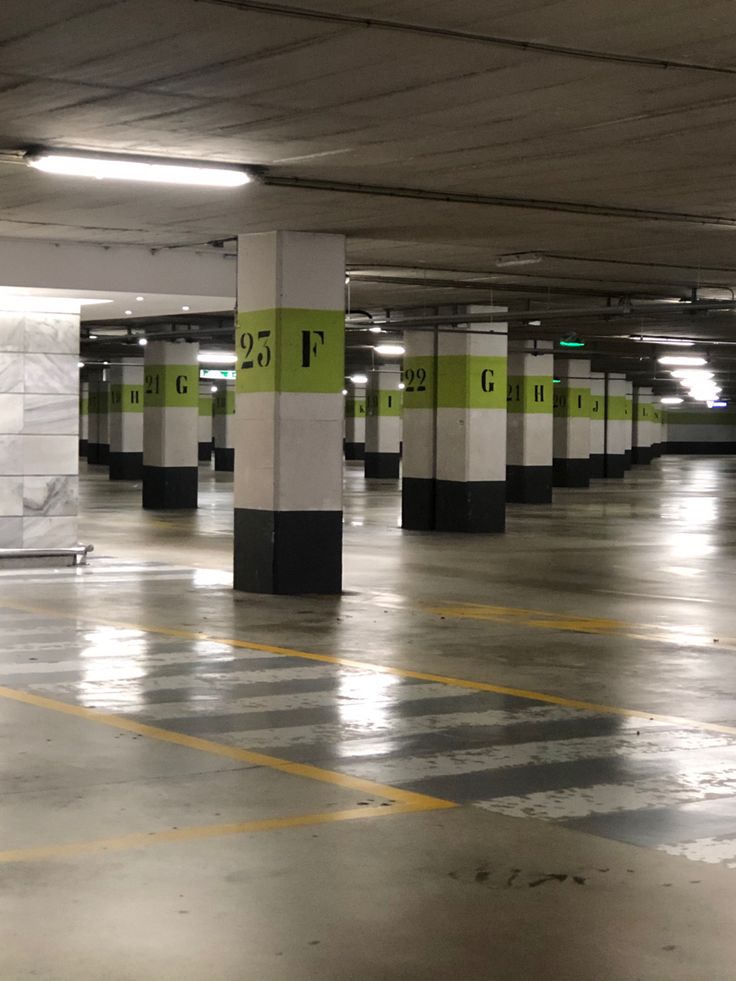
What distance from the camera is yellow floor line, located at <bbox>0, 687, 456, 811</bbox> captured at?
8070 mm

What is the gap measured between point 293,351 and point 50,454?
5.62 meters

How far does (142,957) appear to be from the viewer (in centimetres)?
553

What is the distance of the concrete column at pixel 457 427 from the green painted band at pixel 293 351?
10.7 m

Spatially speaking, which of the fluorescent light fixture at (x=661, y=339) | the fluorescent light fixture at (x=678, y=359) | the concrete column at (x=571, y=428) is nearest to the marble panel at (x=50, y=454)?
the fluorescent light fixture at (x=661, y=339)

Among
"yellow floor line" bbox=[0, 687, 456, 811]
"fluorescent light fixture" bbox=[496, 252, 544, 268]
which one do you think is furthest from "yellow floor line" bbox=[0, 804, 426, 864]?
"fluorescent light fixture" bbox=[496, 252, 544, 268]

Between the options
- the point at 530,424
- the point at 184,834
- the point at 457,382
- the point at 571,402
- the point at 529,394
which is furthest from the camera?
the point at 571,402

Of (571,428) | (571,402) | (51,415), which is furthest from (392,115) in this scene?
(571,428)

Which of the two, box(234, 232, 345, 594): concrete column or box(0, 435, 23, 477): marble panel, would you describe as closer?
box(234, 232, 345, 594): concrete column

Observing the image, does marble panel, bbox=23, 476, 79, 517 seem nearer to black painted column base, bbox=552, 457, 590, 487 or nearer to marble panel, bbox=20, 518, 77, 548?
marble panel, bbox=20, 518, 77, 548

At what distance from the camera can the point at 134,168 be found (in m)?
12.7

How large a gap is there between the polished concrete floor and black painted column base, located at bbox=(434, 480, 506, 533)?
11259 millimetres

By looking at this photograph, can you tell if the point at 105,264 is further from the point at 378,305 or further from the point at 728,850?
the point at 728,850

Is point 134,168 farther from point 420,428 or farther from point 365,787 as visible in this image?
point 420,428

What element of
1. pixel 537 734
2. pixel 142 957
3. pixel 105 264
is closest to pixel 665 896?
pixel 142 957
